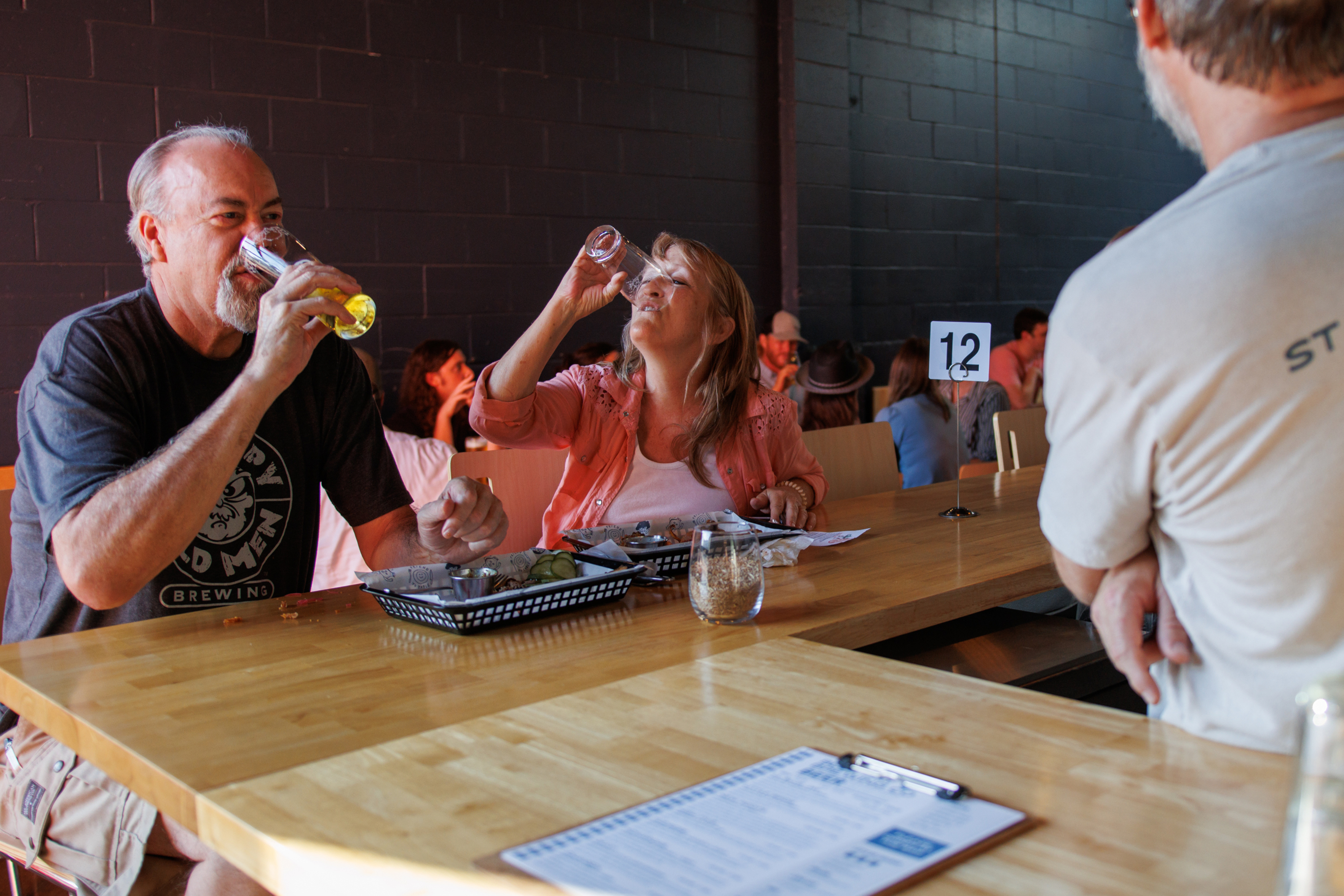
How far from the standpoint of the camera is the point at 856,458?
3121 mm

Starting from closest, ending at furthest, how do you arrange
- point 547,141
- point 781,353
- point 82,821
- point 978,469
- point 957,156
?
1. point 82,821
2. point 978,469
3. point 547,141
4. point 781,353
5. point 957,156

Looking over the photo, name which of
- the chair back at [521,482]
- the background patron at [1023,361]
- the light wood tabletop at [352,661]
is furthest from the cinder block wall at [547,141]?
the light wood tabletop at [352,661]

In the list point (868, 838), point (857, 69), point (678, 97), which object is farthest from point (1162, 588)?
point (857, 69)

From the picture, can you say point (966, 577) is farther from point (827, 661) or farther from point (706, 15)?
point (706, 15)

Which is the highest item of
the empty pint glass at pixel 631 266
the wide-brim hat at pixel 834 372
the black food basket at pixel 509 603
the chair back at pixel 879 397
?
the empty pint glass at pixel 631 266

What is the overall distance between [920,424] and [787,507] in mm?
2006

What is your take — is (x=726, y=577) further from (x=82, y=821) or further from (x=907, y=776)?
(x=82, y=821)

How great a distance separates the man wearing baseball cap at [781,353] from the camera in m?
5.29

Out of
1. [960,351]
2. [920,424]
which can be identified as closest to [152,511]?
[960,351]

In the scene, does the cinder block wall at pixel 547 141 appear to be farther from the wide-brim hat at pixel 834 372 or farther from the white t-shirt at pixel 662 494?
the white t-shirt at pixel 662 494

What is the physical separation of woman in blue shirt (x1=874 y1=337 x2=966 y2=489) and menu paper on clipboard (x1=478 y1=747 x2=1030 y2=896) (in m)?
3.20

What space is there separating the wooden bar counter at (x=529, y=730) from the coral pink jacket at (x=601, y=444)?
27.7 inches

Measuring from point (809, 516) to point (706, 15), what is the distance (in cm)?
381

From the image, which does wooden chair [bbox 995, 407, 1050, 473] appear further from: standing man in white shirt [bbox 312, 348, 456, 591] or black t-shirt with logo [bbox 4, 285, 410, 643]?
black t-shirt with logo [bbox 4, 285, 410, 643]
